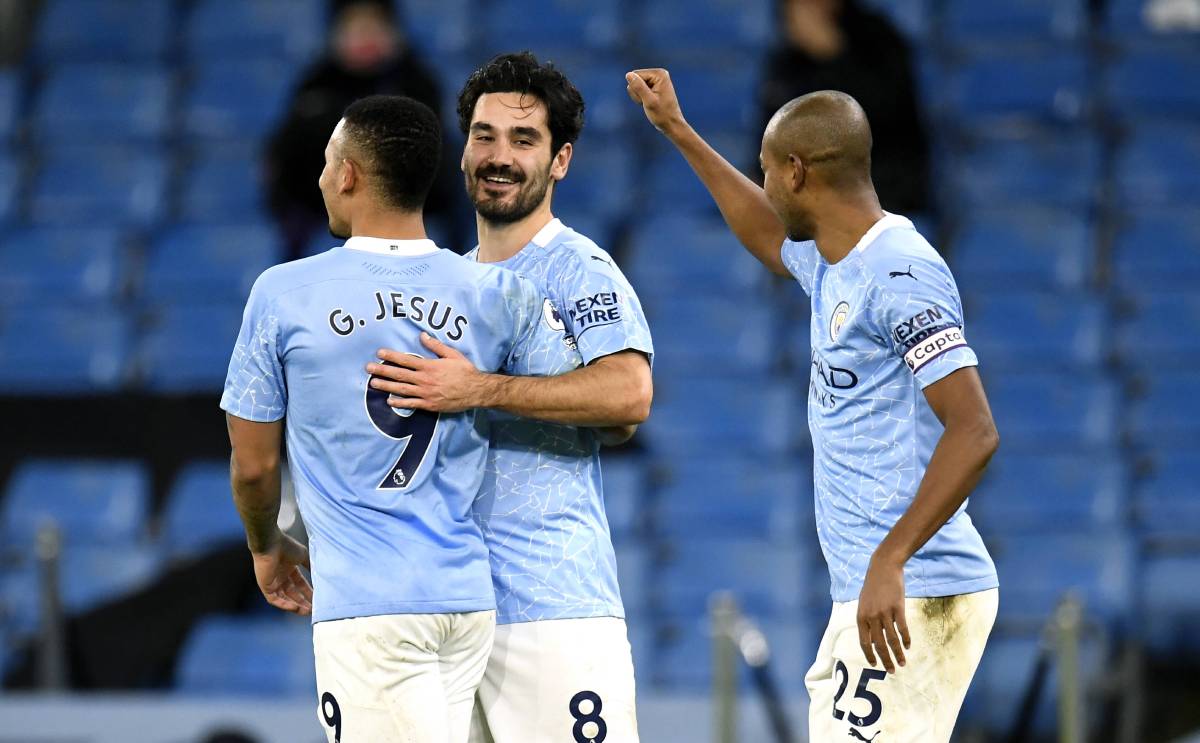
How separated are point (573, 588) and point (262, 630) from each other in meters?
4.19

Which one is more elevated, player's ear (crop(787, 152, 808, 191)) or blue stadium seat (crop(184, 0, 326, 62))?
blue stadium seat (crop(184, 0, 326, 62))

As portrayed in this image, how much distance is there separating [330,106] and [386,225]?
18.8ft

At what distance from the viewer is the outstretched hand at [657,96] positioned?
4273mm

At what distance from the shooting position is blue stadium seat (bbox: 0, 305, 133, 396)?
8680mm

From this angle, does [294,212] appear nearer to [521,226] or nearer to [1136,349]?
[1136,349]

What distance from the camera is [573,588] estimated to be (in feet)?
12.2

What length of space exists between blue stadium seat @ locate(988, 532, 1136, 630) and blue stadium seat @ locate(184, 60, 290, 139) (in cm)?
482

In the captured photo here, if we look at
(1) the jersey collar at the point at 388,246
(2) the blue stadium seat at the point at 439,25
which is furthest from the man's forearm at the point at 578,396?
(2) the blue stadium seat at the point at 439,25

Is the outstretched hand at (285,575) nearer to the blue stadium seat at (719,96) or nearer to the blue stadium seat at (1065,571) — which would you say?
the blue stadium seat at (1065,571)

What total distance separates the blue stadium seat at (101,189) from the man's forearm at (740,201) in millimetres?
5888

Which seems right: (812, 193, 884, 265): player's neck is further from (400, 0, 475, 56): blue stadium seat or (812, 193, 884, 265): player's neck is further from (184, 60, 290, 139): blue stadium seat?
(184, 60, 290, 139): blue stadium seat

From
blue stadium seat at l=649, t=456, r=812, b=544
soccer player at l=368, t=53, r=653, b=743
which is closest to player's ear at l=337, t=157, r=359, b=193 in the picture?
soccer player at l=368, t=53, r=653, b=743

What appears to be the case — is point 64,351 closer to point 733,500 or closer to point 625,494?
point 625,494

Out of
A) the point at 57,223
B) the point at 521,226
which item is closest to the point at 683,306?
the point at 57,223
